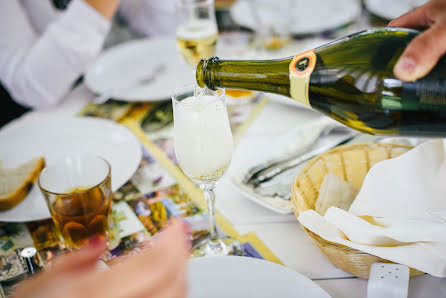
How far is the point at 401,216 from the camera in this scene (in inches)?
22.0

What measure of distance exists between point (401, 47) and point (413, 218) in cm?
22

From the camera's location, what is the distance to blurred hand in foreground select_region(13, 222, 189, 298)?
28 centimetres

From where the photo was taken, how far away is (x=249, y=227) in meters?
0.66

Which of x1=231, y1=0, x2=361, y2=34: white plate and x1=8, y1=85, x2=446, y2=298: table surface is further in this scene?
x1=231, y1=0, x2=361, y2=34: white plate

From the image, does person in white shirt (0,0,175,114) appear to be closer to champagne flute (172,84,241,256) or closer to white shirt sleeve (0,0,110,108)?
white shirt sleeve (0,0,110,108)

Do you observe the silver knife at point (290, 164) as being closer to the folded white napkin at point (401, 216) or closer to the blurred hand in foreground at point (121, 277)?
the folded white napkin at point (401, 216)

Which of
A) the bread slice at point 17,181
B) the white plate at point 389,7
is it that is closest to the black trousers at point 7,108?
the bread slice at point 17,181

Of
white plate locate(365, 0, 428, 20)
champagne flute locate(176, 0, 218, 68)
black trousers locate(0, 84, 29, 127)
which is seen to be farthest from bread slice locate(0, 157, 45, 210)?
white plate locate(365, 0, 428, 20)

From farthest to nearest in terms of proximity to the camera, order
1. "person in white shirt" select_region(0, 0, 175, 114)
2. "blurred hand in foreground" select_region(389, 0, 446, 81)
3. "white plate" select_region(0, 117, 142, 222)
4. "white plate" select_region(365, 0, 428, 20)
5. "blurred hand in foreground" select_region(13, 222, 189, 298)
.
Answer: "white plate" select_region(365, 0, 428, 20), "person in white shirt" select_region(0, 0, 175, 114), "white plate" select_region(0, 117, 142, 222), "blurred hand in foreground" select_region(389, 0, 446, 81), "blurred hand in foreground" select_region(13, 222, 189, 298)

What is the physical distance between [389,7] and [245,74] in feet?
3.05

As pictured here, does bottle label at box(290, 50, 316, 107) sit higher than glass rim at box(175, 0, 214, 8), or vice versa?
glass rim at box(175, 0, 214, 8)

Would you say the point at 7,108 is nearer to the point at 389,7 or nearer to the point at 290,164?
the point at 290,164

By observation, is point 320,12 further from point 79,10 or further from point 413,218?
point 413,218

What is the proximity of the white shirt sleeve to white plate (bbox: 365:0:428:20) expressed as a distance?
0.79 metres
